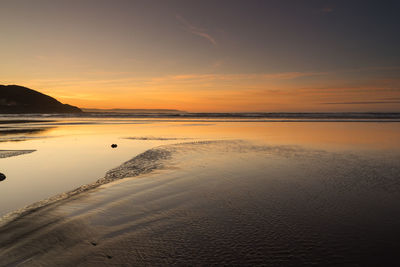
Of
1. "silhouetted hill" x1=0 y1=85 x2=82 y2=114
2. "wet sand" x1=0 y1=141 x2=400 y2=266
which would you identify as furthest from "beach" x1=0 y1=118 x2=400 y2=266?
"silhouetted hill" x1=0 y1=85 x2=82 y2=114

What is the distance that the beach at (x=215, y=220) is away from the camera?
4.70 m

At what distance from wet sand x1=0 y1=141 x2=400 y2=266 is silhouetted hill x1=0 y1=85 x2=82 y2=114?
185 m

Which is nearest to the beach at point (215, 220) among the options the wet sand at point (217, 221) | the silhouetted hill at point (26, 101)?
the wet sand at point (217, 221)

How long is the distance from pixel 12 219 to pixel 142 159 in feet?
26.8

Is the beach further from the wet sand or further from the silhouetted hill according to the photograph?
the silhouetted hill

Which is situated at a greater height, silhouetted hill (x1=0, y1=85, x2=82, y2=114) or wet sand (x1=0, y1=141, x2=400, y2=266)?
silhouetted hill (x1=0, y1=85, x2=82, y2=114)

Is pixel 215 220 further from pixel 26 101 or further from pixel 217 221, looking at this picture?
pixel 26 101

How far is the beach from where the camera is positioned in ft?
15.4

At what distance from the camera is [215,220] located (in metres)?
6.34

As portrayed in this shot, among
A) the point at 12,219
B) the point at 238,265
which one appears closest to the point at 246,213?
the point at 238,265

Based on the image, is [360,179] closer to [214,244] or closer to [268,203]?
[268,203]

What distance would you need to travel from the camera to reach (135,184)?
31.1ft

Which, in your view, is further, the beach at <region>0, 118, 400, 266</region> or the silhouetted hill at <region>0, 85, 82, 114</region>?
the silhouetted hill at <region>0, 85, 82, 114</region>

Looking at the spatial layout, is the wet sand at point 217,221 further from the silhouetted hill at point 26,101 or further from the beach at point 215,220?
the silhouetted hill at point 26,101
